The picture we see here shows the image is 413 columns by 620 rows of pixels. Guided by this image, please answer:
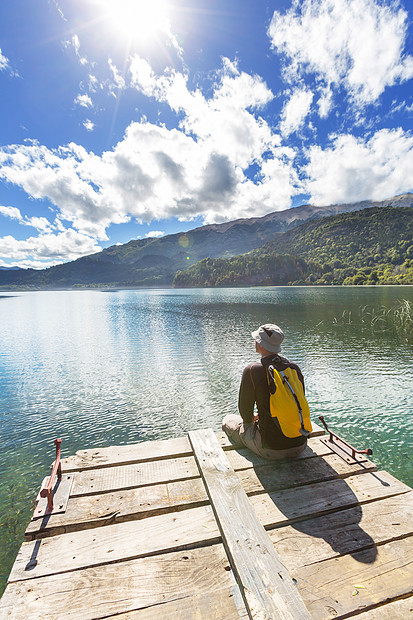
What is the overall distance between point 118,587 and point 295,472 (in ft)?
11.0

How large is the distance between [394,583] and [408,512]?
1.51 m

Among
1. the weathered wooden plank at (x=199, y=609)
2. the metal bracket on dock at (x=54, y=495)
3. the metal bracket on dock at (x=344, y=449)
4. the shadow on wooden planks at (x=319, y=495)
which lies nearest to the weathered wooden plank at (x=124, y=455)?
the metal bracket on dock at (x=54, y=495)

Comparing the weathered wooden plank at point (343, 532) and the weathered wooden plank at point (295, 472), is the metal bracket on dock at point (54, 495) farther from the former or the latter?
the weathered wooden plank at point (343, 532)

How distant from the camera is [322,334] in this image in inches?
1166

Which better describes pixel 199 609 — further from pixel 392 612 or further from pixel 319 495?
pixel 319 495

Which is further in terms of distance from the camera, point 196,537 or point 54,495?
point 54,495

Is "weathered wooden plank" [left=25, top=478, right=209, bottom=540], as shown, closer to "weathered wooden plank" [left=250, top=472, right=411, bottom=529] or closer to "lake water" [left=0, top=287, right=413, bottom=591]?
"weathered wooden plank" [left=250, top=472, right=411, bottom=529]

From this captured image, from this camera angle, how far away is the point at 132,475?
518 centimetres

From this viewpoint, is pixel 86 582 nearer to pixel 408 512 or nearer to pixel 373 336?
pixel 408 512

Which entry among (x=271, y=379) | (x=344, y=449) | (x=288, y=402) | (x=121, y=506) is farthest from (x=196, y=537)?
(x=344, y=449)

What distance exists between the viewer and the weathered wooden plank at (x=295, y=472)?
4.84 meters

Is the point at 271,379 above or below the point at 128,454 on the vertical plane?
above

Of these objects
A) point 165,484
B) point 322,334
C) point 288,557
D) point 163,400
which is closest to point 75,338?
point 163,400

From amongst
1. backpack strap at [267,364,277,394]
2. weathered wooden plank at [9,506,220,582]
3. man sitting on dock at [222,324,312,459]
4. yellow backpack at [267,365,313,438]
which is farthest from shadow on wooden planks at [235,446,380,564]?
backpack strap at [267,364,277,394]
